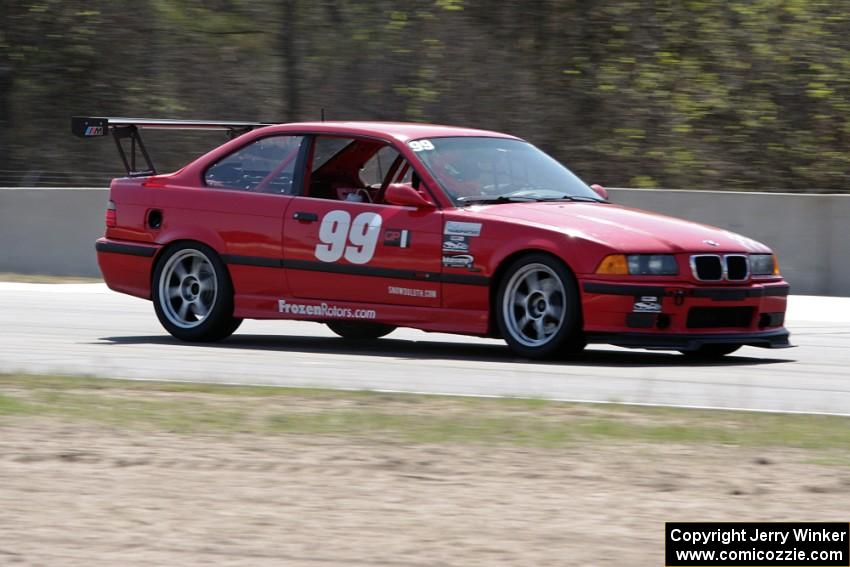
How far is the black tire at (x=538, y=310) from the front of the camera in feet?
30.3

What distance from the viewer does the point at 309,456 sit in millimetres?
6184

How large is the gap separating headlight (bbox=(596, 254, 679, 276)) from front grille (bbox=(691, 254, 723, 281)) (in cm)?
13

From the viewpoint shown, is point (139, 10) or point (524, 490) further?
point (139, 10)

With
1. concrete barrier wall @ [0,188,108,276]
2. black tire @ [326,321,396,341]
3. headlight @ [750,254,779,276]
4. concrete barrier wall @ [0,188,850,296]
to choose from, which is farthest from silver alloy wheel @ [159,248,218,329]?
concrete barrier wall @ [0,188,108,276]

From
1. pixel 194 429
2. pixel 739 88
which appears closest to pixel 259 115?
pixel 739 88

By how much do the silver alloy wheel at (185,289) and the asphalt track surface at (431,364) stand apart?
0.20m

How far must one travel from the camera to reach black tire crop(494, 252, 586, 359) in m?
9.22

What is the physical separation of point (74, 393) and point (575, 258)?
9.86 ft

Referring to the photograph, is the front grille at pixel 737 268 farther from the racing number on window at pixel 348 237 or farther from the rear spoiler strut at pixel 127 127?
the rear spoiler strut at pixel 127 127

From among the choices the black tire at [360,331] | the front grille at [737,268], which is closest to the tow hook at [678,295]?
the front grille at [737,268]

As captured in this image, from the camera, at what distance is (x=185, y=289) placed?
1075 cm

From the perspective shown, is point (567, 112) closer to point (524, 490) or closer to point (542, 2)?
point (542, 2)

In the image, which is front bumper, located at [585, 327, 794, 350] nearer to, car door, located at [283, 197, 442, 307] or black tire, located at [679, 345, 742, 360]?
black tire, located at [679, 345, 742, 360]

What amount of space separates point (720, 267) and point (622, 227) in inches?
24.7
